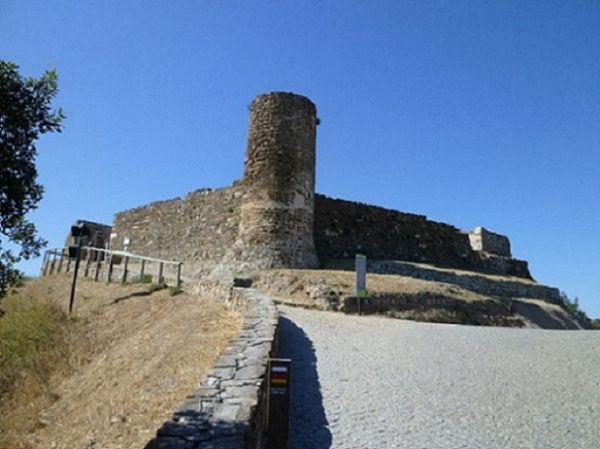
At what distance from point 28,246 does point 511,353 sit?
7.70 metres

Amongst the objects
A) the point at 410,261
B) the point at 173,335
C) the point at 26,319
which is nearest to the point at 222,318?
the point at 173,335

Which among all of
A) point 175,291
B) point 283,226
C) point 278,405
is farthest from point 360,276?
point 278,405

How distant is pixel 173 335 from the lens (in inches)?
353

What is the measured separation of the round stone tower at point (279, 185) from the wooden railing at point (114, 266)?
3031 mm

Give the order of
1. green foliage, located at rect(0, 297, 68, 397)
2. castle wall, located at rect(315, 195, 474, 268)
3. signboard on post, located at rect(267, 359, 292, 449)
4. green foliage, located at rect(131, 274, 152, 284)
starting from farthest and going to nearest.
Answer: castle wall, located at rect(315, 195, 474, 268), green foliage, located at rect(131, 274, 152, 284), green foliage, located at rect(0, 297, 68, 397), signboard on post, located at rect(267, 359, 292, 449)

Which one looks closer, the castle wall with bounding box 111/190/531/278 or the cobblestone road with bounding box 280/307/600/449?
the cobblestone road with bounding box 280/307/600/449

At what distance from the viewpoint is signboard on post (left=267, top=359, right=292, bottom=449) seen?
12.5ft

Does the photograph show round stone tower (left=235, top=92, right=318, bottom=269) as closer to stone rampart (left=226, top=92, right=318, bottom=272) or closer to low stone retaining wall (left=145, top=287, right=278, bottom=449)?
stone rampart (left=226, top=92, right=318, bottom=272)


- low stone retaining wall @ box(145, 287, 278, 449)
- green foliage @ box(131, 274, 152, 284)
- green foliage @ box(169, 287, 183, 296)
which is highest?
green foliage @ box(131, 274, 152, 284)

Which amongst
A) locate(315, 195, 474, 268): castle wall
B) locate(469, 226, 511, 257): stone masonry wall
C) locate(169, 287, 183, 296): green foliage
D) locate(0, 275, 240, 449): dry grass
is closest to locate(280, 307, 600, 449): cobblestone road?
locate(0, 275, 240, 449): dry grass

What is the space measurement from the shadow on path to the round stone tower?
803 centimetres

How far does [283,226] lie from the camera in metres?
16.2

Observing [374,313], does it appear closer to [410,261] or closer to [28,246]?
[28,246]

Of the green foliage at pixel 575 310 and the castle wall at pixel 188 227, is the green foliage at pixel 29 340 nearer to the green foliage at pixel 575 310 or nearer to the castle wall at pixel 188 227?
the castle wall at pixel 188 227
